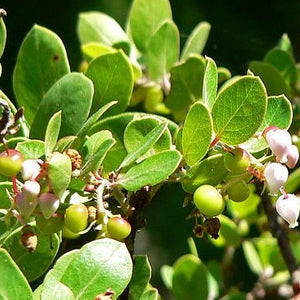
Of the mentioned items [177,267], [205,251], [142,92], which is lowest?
[205,251]

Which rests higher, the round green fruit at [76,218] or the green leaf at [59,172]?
the green leaf at [59,172]

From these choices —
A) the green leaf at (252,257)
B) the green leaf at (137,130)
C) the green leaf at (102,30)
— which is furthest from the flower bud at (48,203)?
the green leaf at (252,257)

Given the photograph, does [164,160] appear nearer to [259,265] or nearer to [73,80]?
[73,80]

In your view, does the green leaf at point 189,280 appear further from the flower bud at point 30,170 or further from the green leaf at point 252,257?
the flower bud at point 30,170

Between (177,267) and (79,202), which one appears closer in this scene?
(79,202)

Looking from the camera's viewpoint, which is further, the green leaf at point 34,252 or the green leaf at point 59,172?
the green leaf at point 34,252

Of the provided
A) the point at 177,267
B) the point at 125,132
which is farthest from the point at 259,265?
the point at 125,132

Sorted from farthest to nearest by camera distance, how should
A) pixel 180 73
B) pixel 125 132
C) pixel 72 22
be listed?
1. pixel 72 22
2. pixel 180 73
3. pixel 125 132

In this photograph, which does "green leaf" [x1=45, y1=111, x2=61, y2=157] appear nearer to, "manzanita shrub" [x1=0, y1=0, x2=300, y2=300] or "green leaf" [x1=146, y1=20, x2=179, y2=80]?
"manzanita shrub" [x1=0, y1=0, x2=300, y2=300]
